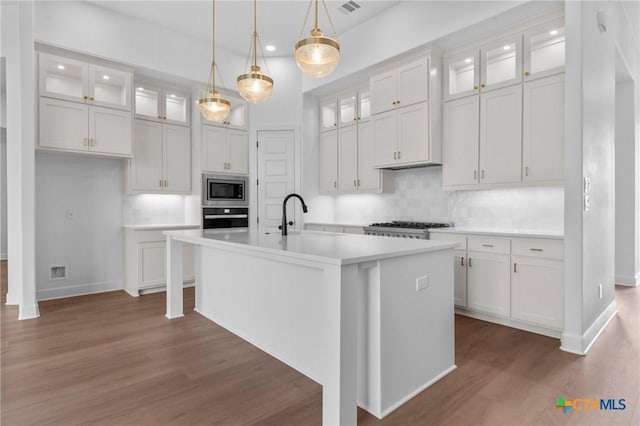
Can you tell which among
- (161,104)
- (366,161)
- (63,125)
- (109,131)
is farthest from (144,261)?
(366,161)

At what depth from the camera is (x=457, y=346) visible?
2.86 metres

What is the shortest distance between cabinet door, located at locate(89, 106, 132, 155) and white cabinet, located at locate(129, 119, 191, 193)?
0.25 m

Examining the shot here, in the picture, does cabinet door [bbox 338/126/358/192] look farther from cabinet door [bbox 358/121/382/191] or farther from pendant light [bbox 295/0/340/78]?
pendant light [bbox 295/0/340/78]

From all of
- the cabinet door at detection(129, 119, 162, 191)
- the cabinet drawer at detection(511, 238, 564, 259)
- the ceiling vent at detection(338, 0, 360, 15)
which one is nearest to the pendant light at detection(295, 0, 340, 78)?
the ceiling vent at detection(338, 0, 360, 15)

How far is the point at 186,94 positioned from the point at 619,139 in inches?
245

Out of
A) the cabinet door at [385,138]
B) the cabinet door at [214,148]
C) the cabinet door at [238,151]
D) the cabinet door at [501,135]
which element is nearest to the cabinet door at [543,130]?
the cabinet door at [501,135]

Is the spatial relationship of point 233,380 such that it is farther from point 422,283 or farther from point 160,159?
point 160,159

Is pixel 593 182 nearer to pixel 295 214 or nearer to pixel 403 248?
pixel 403 248

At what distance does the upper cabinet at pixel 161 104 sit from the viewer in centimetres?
494

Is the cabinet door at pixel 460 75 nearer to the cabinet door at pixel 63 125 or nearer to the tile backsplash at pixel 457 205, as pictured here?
the tile backsplash at pixel 457 205

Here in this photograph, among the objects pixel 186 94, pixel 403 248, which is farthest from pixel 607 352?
pixel 186 94

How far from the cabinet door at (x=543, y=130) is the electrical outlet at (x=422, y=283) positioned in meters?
1.98

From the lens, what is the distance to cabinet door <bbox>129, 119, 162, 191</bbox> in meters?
4.79

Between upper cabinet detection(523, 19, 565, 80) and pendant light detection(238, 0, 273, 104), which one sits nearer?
pendant light detection(238, 0, 273, 104)
